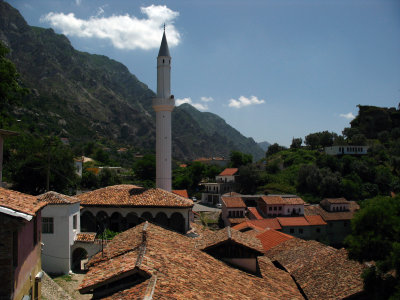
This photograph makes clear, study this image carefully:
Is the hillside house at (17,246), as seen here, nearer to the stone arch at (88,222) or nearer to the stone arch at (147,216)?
the stone arch at (147,216)

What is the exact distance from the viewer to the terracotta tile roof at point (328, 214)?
146 ft

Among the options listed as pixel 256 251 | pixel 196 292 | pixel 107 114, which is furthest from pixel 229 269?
pixel 107 114

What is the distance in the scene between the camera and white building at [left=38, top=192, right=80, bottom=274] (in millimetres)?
17016

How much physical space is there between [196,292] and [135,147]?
129240mm

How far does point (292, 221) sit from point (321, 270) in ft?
90.3

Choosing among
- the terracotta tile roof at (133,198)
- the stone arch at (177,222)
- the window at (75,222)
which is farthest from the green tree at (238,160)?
the window at (75,222)

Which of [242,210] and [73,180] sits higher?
[73,180]

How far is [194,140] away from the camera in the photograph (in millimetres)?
172875

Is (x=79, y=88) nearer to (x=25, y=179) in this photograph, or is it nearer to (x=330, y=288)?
(x=25, y=179)

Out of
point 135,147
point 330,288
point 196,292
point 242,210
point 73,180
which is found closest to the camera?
point 196,292

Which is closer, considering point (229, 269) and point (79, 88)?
point (229, 269)

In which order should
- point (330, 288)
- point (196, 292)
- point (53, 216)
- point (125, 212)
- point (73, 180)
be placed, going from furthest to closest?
1. point (73, 180)
2. point (125, 212)
3. point (53, 216)
4. point (330, 288)
5. point (196, 292)

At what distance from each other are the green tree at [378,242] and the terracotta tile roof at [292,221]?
90.6 feet

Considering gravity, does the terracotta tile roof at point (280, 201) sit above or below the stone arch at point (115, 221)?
below
